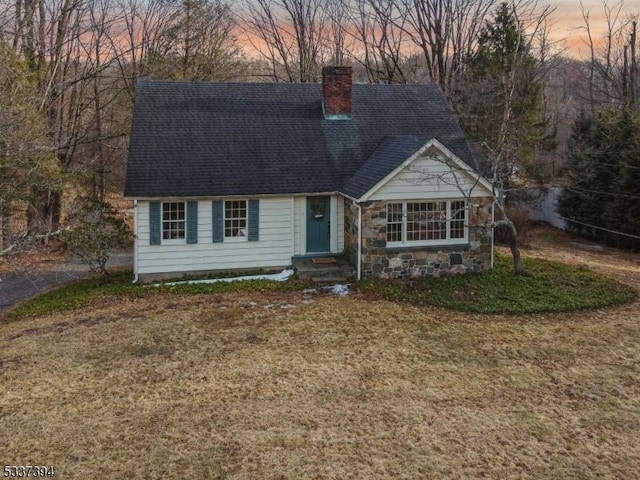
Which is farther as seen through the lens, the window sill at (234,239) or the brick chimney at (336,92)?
the brick chimney at (336,92)

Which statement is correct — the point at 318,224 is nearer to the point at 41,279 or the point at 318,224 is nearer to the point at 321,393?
the point at 321,393

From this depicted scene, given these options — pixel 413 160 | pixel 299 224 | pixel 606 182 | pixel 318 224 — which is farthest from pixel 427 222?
pixel 606 182

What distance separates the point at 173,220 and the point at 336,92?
6.68m

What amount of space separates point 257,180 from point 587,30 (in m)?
34.9

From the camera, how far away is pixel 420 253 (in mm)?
14156

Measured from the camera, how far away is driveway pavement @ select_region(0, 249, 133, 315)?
14812 mm

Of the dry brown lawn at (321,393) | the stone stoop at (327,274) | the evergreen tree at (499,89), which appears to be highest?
the evergreen tree at (499,89)

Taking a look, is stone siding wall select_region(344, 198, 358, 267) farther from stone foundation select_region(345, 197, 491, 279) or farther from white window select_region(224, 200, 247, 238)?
white window select_region(224, 200, 247, 238)

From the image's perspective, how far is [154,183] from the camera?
46.3ft

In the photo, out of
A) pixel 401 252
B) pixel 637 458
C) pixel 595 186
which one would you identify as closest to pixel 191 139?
pixel 401 252

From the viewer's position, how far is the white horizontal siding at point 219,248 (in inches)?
561

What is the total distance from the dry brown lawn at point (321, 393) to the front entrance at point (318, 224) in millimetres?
3380

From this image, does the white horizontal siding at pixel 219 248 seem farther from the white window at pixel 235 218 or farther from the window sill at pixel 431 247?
the window sill at pixel 431 247

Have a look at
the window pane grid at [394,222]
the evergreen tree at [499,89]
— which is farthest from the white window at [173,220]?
the evergreen tree at [499,89]
